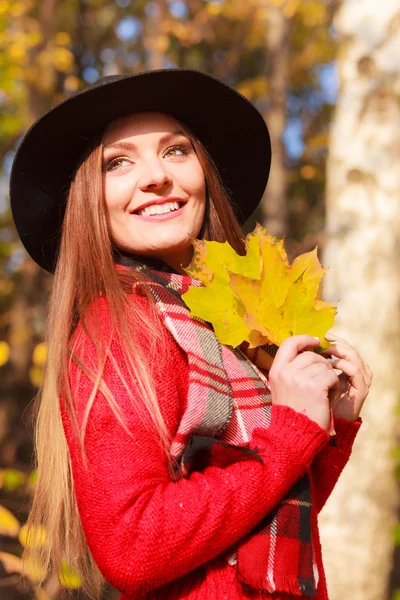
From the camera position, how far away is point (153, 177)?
185cm

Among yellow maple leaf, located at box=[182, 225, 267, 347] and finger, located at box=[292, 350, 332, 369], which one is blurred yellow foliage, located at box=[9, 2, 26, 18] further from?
finger, located at box=[292, 350, 332, 369]

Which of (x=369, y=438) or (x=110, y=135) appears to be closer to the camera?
(x=110, y=135)

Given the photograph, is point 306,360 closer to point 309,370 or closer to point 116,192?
point 309,370

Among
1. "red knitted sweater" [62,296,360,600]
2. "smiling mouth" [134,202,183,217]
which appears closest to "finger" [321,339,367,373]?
"red knitted sweater" [62,296,360,600]

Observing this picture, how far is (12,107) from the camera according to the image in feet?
33.7

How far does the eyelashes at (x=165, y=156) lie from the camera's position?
191cm

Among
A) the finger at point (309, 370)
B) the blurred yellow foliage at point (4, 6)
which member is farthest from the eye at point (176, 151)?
the blurred yellow foliage at point (4, 6)

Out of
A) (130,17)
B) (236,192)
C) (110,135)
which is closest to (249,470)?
(110,135)

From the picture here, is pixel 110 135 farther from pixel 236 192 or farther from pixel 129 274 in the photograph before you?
pixel 236 192

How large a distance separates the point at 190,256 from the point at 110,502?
0.88 metres

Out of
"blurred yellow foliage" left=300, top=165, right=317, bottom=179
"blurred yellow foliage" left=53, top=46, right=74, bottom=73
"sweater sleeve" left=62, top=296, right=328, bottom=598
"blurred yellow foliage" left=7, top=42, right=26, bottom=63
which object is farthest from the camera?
"blurred yellow foliage" left=300, top=165, right=317, bottom=179

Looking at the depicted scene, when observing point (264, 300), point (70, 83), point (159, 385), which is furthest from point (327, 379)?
point (70, 83)

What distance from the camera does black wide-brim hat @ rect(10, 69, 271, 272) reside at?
187 centimetres

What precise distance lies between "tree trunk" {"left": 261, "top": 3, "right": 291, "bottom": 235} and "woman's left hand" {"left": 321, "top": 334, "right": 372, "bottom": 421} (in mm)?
6224
